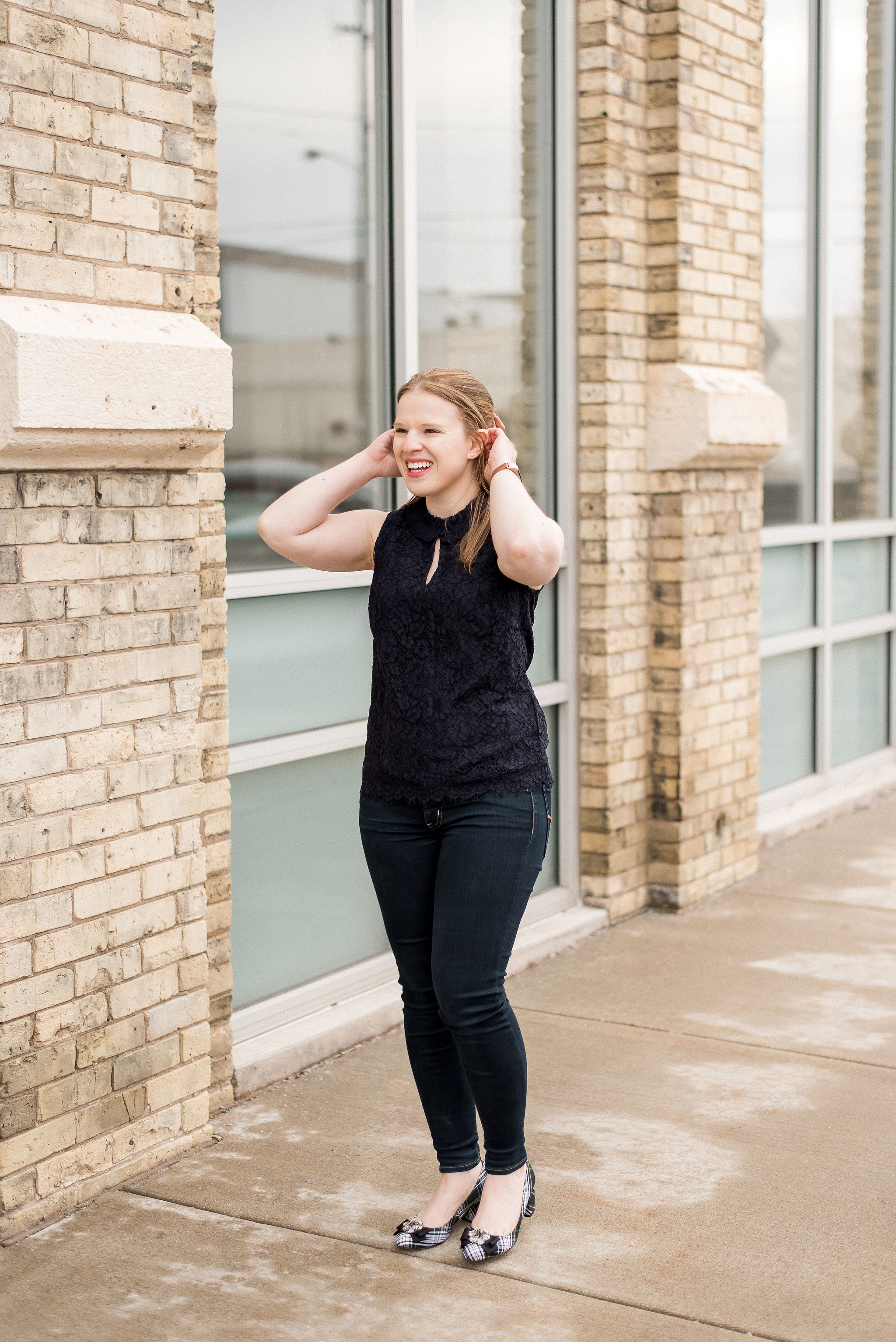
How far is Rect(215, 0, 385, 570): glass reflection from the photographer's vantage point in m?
4.55

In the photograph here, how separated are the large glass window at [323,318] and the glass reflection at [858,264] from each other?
3224 mm

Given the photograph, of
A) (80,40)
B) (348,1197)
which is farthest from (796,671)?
(80,40)

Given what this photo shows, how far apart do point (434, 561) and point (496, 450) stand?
26 centimetres

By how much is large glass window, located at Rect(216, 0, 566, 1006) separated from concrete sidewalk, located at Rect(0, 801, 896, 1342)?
609 millimetres

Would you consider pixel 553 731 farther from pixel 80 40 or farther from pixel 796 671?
pixel 80 40

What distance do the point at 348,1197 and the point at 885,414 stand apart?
6568mm

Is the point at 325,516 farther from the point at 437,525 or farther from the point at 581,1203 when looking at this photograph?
the point at 581,1203

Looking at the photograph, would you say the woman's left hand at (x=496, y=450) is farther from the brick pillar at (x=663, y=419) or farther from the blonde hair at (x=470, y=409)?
the brick pillar at (x=663, y=419)

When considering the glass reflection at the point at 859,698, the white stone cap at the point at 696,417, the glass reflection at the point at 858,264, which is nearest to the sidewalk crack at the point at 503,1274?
the white stone cap at the point at 696,417

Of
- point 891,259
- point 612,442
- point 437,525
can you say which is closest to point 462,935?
point 437,525

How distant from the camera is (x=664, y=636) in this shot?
614 centimetres

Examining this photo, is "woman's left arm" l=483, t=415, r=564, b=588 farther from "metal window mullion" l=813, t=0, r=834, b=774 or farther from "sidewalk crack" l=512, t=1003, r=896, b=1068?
"metal window mullion" l=813, t=0, r=834, b=774

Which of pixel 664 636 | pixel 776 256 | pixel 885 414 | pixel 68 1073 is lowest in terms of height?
pixel 68 1073

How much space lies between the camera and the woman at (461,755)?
3.16 metres
